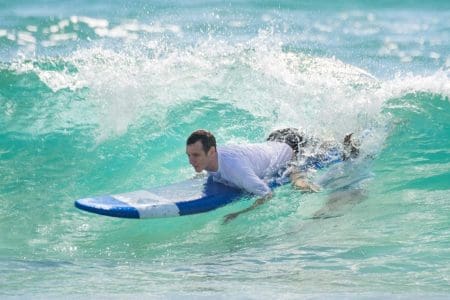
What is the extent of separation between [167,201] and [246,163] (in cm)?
91

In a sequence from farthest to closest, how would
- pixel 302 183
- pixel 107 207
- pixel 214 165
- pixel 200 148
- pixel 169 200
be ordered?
pixel 302 183
pixel 214 165
pixel 169 200
pixel 200 148
pixel 107 207

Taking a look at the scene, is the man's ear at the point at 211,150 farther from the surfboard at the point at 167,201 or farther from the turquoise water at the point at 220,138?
the turquoise water at the point at 220,138

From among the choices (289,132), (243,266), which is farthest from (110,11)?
(243,266)

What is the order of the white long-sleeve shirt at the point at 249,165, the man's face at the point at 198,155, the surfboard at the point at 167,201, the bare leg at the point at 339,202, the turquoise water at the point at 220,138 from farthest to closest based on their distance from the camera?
the bare leg at the point at 339,202, the white long-sleeve shirt at the point at 249,165, the man's face at the point at 198,155, the surfboard at the point at 167,201, the turquoise water at the point at 220,138

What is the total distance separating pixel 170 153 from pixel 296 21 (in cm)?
836

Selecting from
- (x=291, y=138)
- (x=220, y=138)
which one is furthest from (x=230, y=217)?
(x=220, y=138)

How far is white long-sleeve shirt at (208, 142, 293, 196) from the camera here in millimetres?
8227

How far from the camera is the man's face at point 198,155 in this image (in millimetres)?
8008

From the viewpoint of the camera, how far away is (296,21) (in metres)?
18.6

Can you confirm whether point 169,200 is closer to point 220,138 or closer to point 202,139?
point 202,139

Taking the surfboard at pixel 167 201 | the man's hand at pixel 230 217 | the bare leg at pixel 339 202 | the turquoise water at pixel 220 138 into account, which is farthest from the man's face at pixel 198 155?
the bare leg at pixel 339 202

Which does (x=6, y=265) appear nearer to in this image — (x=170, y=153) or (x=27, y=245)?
(x=27, y=245)

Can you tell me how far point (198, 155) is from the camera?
8.05m

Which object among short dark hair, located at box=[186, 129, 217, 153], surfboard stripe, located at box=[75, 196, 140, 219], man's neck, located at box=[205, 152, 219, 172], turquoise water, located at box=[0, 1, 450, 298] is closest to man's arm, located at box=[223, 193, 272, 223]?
turquoise water, located at box=[0, 1, 450, 298]
